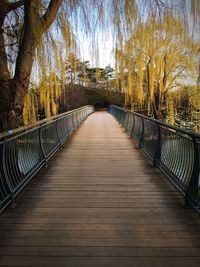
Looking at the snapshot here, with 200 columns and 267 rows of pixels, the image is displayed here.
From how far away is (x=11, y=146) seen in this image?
14.8 feet

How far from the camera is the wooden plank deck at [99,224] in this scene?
2.82 m

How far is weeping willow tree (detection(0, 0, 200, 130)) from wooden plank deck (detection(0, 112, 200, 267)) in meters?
1.68

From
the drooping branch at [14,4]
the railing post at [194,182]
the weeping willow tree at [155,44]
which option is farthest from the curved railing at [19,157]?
the railing post at [194,182]

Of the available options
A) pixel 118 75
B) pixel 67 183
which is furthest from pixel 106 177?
pixel 118 75

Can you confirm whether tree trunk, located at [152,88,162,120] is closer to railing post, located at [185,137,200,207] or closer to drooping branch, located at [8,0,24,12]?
drooping branch, located at [8,0,24,12]

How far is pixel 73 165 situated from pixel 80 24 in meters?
3.66

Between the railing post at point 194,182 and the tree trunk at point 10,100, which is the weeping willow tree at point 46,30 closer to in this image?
the tree trunk at point 10,100

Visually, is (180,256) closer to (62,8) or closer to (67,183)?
Result: (67,183)

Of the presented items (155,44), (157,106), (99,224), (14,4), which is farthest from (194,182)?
(157,106)

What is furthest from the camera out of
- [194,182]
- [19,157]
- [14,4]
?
[19,157]

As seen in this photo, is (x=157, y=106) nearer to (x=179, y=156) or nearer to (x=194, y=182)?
(x=179, y=156)

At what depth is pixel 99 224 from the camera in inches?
140

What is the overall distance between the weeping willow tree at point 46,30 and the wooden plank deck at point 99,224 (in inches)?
66.1

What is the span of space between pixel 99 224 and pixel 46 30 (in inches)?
119
